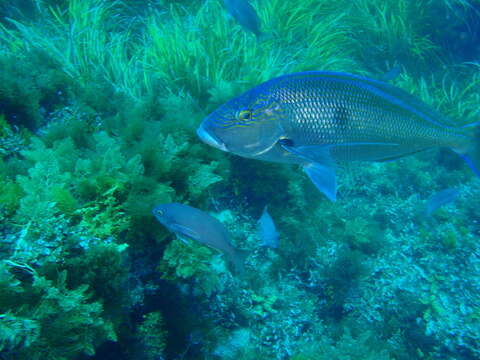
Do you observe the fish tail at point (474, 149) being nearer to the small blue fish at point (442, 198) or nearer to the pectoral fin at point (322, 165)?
the pectoral fin at point (322, 165)

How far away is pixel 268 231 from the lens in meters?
3.13

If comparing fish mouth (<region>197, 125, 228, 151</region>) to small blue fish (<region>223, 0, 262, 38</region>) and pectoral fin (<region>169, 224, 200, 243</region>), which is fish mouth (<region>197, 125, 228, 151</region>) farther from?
small blue fish (<region>223, 0, 262, 38</region>)

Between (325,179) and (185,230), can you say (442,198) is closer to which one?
(325,179)

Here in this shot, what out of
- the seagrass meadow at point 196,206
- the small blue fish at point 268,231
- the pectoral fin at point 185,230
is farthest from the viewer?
the small blue fish at point 268,231

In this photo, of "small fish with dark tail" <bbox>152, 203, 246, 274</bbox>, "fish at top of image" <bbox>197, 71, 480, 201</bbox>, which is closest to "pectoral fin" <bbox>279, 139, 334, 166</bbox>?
"fish at top of image" <bbox>197, 71, 480, 201</bbox>

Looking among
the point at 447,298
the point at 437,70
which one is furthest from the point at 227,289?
the point at 437,70

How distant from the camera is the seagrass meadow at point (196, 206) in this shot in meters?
1.81

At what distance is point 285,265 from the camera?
11.6 ft

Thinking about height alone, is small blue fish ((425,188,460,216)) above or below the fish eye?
below

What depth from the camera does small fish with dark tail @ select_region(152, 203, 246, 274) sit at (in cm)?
198

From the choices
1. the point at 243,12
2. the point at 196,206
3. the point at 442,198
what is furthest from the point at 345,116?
the point at 442,198

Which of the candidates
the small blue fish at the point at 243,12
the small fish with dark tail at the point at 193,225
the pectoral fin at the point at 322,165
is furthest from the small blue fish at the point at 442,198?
the small blue fish at the point at 243,12

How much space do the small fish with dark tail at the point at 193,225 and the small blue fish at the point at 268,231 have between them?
41.3 inches

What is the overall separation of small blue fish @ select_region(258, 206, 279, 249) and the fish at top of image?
1.25 meters
